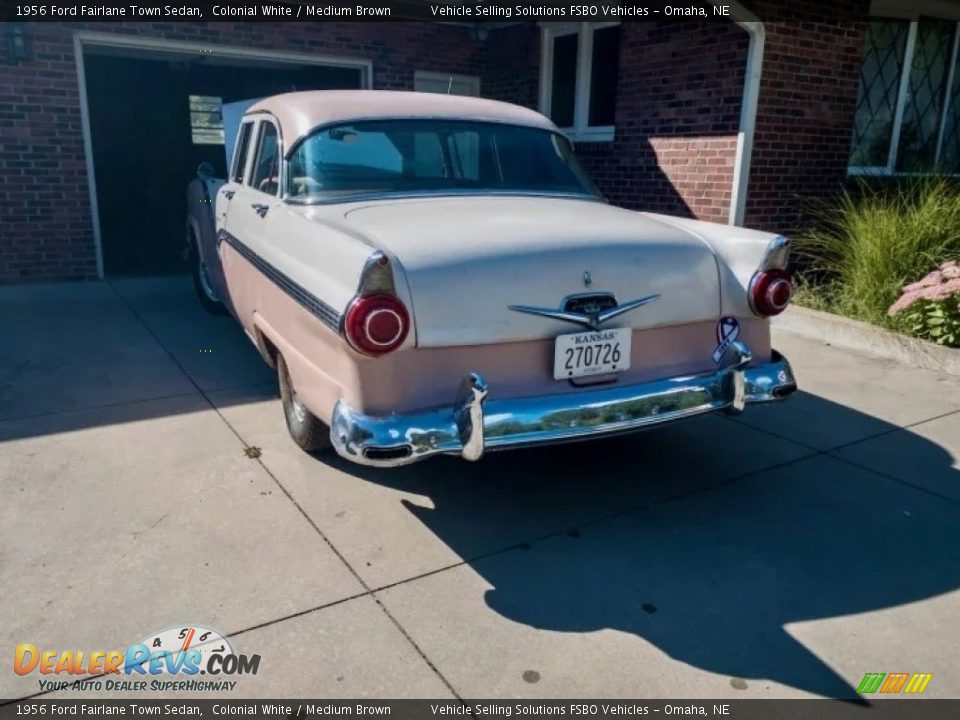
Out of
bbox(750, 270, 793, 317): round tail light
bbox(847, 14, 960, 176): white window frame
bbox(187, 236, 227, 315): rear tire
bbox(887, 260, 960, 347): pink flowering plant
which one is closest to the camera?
bbox(750, 270, 793, 317): round tail light

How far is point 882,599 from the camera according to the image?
9.20 feet

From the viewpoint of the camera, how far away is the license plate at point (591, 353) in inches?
116

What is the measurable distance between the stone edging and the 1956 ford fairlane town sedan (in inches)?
118

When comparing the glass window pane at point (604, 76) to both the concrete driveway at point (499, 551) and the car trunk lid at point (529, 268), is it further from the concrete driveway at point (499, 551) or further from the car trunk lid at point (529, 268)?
the car trunk lid at point (529, 268)

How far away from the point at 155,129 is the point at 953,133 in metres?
11.1

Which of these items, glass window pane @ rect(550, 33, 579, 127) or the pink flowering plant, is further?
glass window pane @ rect(550, 33, 579, 127)

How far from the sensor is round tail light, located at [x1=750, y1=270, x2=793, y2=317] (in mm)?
3289

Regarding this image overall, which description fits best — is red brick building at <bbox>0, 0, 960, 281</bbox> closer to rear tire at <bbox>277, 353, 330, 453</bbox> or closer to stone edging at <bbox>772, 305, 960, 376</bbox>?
stone edging at <bbox>772, 305, 960, 376</bbox>

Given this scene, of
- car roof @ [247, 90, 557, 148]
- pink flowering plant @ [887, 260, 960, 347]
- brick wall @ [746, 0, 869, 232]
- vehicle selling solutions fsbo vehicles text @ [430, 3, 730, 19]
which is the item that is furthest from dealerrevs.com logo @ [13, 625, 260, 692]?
vehicle selling solutions fsbo vehicles text @ [430, 3, 730, 19]

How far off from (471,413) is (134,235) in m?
10.0

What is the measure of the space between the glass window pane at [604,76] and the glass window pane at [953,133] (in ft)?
12.8

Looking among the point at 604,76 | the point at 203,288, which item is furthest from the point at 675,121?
the point at 203,288

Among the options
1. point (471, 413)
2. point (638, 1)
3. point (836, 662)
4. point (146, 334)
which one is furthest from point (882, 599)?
point (638, 1)

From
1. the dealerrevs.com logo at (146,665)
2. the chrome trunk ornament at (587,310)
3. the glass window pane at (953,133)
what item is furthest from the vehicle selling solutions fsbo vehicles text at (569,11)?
the dealerrevs.com logo at (146,665)
